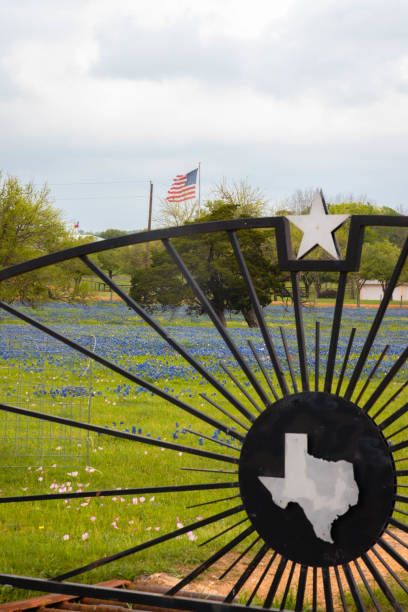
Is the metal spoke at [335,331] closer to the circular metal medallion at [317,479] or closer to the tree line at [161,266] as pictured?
the circular metal medallion at [317,479]

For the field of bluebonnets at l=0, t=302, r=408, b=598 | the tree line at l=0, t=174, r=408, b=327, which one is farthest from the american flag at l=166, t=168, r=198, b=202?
the field of bluebonnets at l=0, t=302, r=408, b=598

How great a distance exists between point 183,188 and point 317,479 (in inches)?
913

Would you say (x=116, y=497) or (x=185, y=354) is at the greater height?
(x=185, y=354)

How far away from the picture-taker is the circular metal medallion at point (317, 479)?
82.5 inches

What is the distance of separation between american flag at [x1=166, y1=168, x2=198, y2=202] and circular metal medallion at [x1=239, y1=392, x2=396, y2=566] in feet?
72.4

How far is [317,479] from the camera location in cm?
213

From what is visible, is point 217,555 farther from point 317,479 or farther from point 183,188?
point 183,188

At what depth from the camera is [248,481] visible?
2.24m

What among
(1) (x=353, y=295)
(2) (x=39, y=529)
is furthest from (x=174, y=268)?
(1) (x=353, y=295)

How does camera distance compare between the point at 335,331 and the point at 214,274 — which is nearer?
the point at 335,331

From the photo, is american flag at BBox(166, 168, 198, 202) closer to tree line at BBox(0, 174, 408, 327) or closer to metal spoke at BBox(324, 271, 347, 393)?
tree line at BBox(0, 174, 408, 327)

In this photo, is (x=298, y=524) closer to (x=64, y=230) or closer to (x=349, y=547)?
(x=349, y=547)

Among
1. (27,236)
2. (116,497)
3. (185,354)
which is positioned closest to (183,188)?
(27,236)

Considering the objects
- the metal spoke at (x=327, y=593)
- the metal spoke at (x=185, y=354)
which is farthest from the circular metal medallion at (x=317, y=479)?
the metal spoke at (x=185, y=354)
